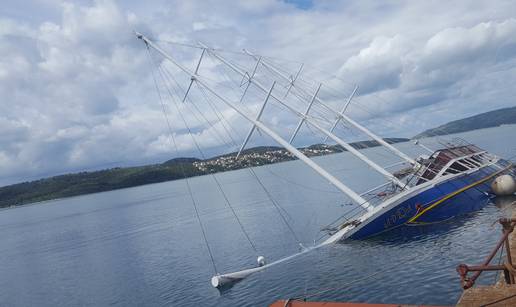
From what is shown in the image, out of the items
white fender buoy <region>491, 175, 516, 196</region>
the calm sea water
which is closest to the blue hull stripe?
the calm sea water

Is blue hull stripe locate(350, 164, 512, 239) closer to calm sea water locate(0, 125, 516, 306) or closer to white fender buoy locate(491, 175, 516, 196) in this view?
calm sea water locate(0, 125, 516, 306)

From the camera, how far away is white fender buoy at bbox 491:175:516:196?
47.0 m

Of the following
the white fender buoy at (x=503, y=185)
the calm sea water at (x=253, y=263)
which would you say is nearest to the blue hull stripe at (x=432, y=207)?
the calm sea water at (x=253, y=263)

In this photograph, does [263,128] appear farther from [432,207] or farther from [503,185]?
[503,185]

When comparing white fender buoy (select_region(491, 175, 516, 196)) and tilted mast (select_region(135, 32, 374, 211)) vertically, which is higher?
tilted mast (select_region(135, 32, 374, 211))

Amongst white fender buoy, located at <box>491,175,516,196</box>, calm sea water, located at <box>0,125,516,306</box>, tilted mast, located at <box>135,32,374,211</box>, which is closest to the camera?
calm sea water, located at <box>0,125,516,306</box>

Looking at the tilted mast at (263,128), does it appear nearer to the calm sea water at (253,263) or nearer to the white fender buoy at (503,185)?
the calm sea water at (253,263)

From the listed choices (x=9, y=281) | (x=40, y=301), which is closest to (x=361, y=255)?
(x=40, y=301)

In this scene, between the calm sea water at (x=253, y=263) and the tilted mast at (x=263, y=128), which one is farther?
the tilted mast at (x=263, y=128)

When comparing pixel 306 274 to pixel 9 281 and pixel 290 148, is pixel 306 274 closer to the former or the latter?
pixel 290 148

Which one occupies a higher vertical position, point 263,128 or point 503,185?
point 263,128

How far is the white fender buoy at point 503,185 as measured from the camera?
154 ft

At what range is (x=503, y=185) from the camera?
4697 centimetres

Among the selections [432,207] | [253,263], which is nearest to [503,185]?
[432,207]
